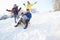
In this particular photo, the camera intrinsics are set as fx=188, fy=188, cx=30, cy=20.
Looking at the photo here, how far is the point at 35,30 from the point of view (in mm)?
896

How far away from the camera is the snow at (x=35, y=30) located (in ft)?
2.77

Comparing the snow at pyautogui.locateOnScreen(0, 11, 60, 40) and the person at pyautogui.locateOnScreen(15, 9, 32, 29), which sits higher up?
the person at pyautogui.locateOnScreen(15, 9, 32, 29)

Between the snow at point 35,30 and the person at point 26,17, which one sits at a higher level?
the person at point 26,17

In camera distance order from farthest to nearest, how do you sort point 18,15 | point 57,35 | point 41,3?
1. point 41,3
2. point 18,15
3. point 57,35

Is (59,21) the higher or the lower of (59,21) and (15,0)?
the lower

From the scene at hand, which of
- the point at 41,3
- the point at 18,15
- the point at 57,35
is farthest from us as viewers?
the point at 41,3

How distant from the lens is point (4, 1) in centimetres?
102

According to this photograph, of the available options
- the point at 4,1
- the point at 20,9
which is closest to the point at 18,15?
the point at 20,9

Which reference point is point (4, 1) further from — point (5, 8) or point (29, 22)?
point (29, 22)

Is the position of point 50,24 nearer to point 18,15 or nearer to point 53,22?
point 53,22

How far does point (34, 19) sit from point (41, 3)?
0.11 m

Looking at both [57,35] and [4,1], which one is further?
[4,1]

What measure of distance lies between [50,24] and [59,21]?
6 centimetres

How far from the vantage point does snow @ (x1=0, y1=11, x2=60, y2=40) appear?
843 millimetres
